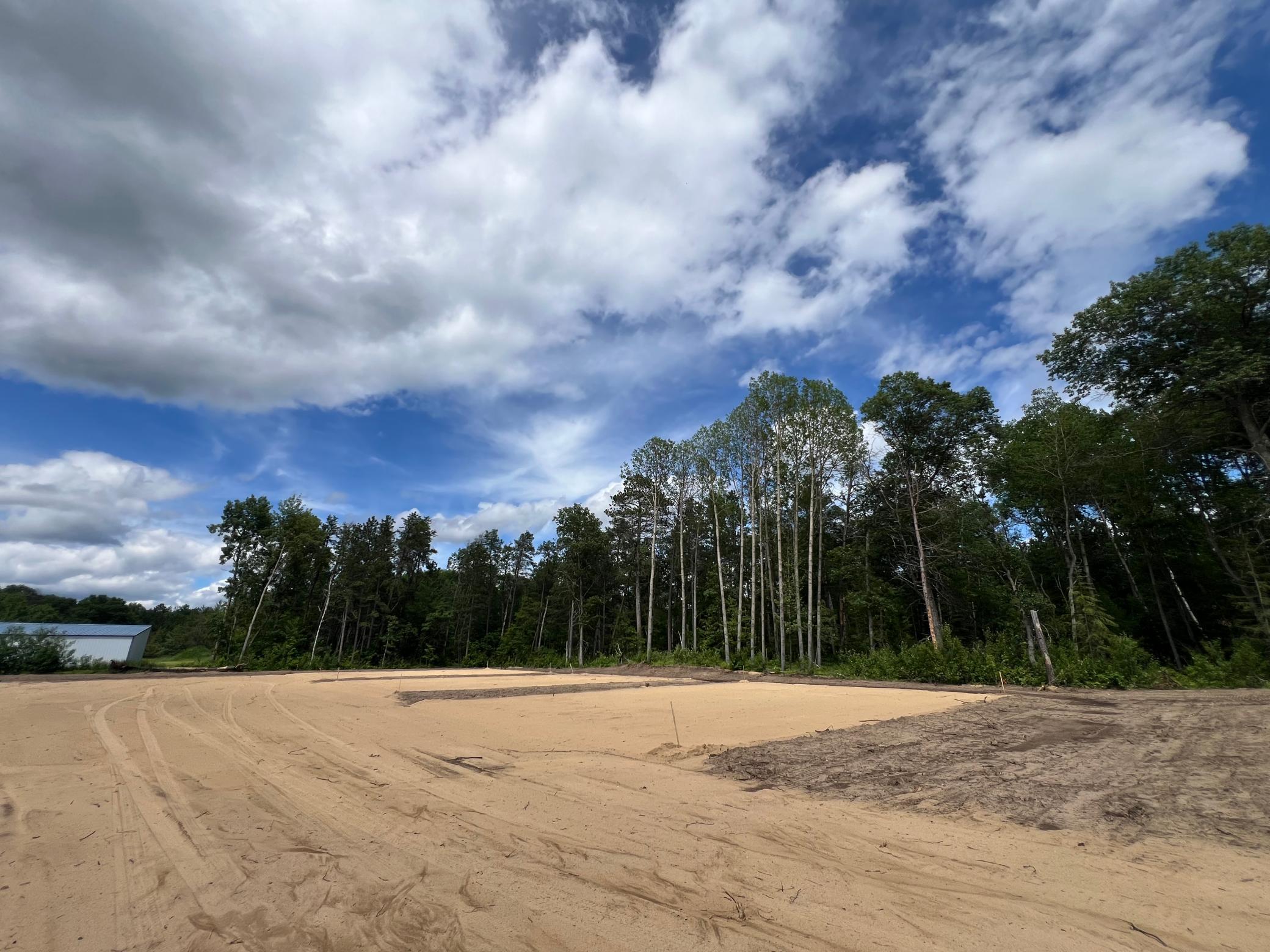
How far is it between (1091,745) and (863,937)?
709 cm

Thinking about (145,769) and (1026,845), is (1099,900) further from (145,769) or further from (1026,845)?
(145,769)

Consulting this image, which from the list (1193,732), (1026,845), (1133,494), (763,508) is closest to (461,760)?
(1026,845)

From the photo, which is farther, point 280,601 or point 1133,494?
point 280,601

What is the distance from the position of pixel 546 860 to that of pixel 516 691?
553 inches

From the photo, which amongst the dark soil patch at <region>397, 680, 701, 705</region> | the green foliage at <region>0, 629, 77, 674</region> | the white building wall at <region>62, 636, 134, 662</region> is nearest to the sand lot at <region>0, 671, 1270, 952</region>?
the dark soil patch at <region>397, 680, 701, 705</region>

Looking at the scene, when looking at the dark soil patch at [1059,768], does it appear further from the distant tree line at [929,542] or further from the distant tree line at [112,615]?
the distant tree line at [112,615]

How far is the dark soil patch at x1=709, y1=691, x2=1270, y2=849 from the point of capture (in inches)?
174

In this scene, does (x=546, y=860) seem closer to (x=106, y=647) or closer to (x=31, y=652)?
(x=31, y=652)

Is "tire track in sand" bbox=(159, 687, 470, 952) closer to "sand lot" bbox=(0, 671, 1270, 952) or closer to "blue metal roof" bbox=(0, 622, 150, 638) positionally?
"sand lot" bbox=(0, 671, 1270, 952)

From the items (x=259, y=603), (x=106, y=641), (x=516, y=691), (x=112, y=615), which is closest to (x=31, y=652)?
(x=259, y=603)

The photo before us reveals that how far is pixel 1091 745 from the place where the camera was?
7.23m

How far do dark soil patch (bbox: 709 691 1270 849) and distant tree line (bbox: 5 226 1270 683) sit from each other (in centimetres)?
916

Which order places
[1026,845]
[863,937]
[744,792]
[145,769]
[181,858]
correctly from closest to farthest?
[863,937]
[181,858]
[1026,845]
[744,792]
[145,769]

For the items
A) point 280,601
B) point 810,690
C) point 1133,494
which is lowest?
point 810,690
